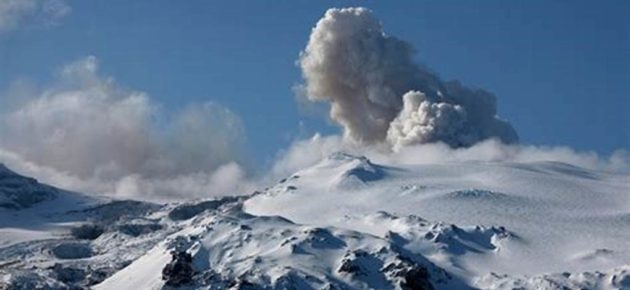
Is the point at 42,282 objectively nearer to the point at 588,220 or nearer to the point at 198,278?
the point at 198,278

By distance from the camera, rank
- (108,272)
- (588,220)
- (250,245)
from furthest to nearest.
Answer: (588,220)
(108,272)
(250,245)

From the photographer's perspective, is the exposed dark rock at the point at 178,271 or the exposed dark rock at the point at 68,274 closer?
the exposed dark rock at the point at 178,271

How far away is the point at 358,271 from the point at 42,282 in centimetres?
4279

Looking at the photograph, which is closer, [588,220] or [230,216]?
[230,216]

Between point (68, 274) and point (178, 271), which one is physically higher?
point (68, 274)

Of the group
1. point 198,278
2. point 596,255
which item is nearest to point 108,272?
point 198,278

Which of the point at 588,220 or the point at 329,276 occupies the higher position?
the point at 588,220

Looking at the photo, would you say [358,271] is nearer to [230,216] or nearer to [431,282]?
[431,282]

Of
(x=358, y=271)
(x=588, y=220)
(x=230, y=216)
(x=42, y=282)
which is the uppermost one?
(x=588, y=220)

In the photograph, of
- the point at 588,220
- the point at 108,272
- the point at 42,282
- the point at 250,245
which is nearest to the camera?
the point at 42,282

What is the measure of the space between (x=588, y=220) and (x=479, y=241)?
85.0 ft

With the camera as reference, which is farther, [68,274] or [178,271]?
[68,274]

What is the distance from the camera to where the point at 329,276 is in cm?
15300

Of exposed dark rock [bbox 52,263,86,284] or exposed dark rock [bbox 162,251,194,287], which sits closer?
exposed dark rock [bbox 162,251,194,287]
